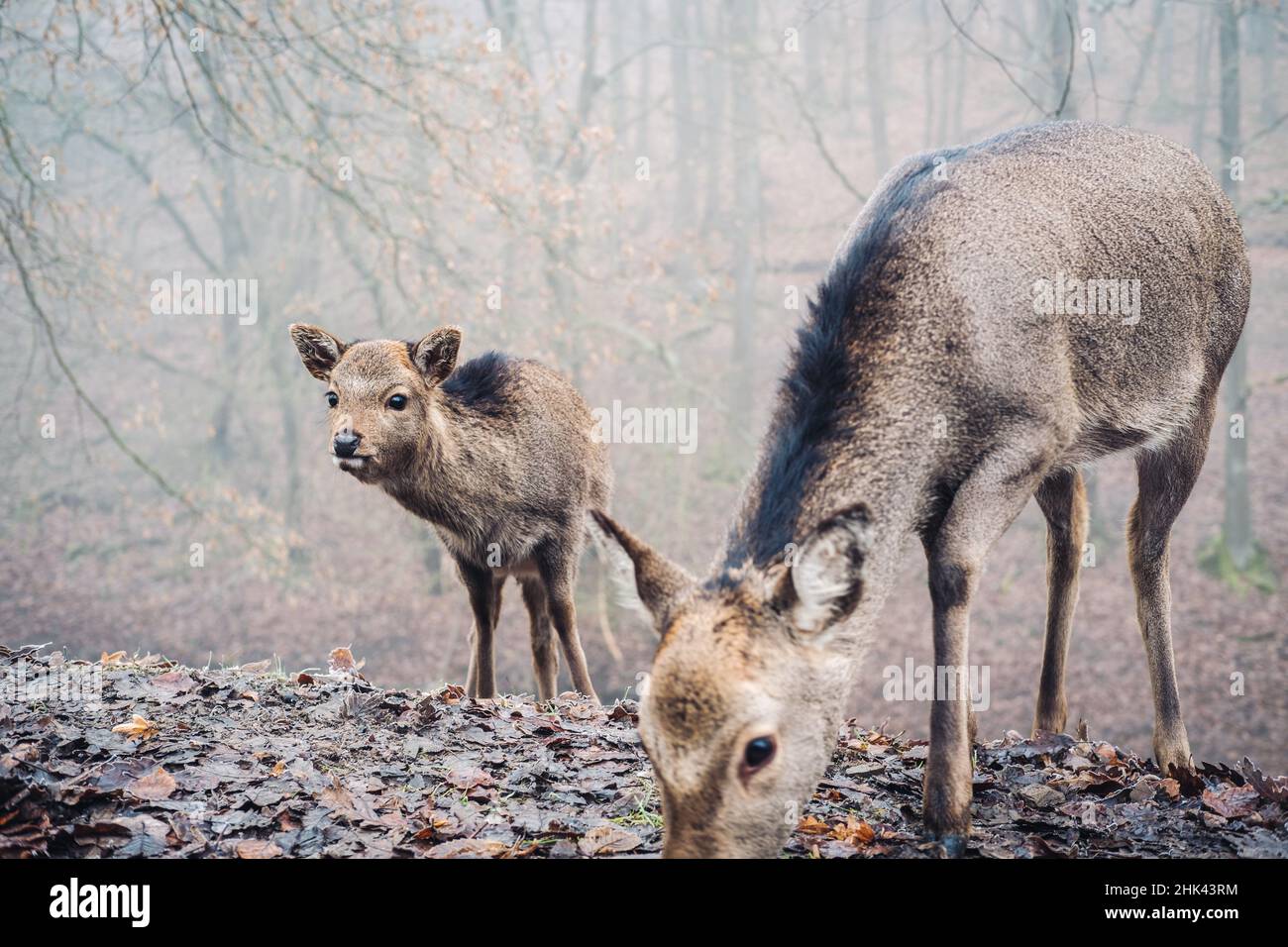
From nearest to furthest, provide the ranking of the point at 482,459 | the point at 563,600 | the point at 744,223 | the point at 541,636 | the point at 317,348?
the point at 317,348
the point at 482,459
the point at 563,600
the point at 541,636
the point at 744,223

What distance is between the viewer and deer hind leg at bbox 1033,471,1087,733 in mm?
6926

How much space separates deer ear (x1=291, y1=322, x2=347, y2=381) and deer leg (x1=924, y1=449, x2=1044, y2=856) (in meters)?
4.20

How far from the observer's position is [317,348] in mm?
7023

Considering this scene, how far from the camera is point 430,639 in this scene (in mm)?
18281

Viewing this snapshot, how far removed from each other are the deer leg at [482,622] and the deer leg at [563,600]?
434 millimetres

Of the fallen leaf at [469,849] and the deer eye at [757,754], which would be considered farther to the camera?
the fallen leaf at [469,849]

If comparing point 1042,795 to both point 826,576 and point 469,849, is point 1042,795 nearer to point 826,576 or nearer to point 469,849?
point 826,576

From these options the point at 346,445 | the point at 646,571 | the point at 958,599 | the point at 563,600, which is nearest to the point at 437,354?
the point at 346,445

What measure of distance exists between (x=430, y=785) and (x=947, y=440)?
323 centimetres

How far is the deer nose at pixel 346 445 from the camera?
21.1ft

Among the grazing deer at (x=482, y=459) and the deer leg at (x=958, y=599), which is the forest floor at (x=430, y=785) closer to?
the deer leg at (x=958, y=599)

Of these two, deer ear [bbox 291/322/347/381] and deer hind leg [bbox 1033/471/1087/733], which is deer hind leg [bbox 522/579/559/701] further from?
deer hind leg [bbox 1033/471/1087/733]

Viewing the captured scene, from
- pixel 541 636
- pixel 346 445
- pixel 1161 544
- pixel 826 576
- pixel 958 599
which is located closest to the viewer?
pixel 826 576

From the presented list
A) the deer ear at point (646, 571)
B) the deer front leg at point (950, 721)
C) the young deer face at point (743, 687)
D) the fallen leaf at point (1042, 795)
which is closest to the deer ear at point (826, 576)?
the young deer face at point (743, 687)
